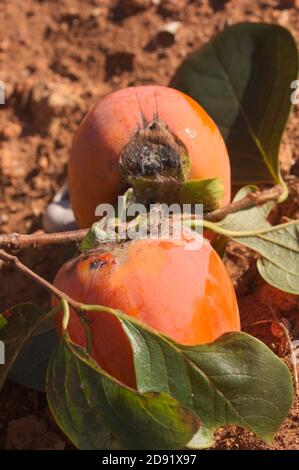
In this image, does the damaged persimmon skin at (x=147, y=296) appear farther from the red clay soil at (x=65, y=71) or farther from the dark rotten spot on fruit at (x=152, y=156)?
the red clay soil at (x=65, y=71)

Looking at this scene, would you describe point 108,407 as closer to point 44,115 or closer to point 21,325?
point 21,325

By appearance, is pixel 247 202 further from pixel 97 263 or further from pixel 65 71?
pixel 65 71

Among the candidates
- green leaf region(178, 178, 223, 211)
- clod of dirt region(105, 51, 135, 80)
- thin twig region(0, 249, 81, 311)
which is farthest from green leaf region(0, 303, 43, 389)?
clod of dirt region(105, 51, 135, 80)

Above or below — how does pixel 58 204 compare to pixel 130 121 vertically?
below

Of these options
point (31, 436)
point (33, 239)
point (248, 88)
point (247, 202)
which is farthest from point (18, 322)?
point (248, 88)

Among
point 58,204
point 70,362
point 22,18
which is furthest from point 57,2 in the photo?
point 70,362

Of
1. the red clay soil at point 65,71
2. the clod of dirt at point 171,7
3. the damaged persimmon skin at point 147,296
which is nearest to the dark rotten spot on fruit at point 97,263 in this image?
the damaged persimmon skin at point 147,296
